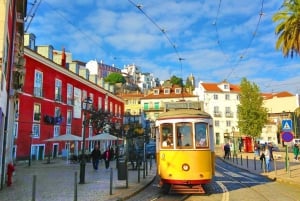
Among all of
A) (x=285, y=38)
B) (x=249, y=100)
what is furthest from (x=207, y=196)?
(x=249, y=100)

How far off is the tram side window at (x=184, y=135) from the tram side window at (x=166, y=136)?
0.28 metres

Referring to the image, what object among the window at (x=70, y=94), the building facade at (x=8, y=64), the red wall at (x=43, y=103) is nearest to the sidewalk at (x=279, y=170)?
the building facade at (x=8, y=64)

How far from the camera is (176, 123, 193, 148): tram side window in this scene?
13484 millimetres

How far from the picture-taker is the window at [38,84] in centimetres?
3644

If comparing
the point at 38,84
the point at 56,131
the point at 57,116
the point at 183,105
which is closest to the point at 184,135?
the point at 183,105

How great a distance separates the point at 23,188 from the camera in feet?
48.4

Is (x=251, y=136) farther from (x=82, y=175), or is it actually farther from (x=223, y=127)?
(x=82, y=175)

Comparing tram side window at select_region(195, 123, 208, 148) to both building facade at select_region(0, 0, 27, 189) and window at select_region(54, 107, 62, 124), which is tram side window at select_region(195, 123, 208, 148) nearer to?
building facade at select_region(0, 0, 27, 189)

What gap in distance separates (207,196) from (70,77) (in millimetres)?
34447

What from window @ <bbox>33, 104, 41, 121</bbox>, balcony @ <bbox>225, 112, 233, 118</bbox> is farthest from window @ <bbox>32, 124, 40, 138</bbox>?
balcony @ <bbox>225, 112, 233, 118</bbox>

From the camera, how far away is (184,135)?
44.7 ft

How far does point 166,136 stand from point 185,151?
1028 mm

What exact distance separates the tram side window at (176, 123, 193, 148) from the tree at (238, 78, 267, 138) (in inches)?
1659

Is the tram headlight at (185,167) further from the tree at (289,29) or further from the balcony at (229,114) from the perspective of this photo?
the balcony at (229,114)
